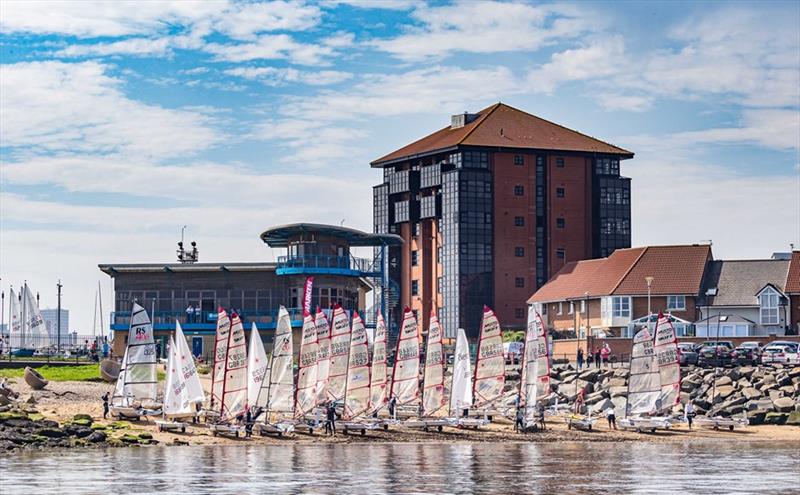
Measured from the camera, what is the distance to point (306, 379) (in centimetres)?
8100

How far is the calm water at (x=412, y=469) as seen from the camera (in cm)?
5828

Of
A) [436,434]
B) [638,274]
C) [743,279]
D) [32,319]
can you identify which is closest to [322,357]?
[436,434]

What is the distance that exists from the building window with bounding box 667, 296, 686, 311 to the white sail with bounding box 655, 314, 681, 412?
35.7 meters

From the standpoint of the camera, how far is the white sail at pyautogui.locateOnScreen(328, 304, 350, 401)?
82688mm

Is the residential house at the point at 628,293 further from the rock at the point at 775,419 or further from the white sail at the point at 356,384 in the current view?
the white sail at the point at 356,384

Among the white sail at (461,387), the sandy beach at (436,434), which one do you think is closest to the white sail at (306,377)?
the sandy beach at (436,434)

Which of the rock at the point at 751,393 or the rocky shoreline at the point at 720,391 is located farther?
the rock at the point at 751,393

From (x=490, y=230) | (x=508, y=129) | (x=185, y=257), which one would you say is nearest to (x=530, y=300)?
(x=490, y=230)

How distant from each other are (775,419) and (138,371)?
35178mm

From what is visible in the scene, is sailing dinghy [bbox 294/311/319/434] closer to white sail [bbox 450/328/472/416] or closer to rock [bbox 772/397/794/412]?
white sail [bbox 450/328/472/416]

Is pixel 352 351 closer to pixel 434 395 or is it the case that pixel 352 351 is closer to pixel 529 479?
pixel 434 395

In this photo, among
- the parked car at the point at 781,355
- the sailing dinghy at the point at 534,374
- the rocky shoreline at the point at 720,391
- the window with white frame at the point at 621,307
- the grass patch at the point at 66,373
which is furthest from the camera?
the window with white frame at the point at 621,307

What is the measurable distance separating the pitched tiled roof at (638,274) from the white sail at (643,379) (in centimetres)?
3590

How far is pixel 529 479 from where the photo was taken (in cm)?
6122
